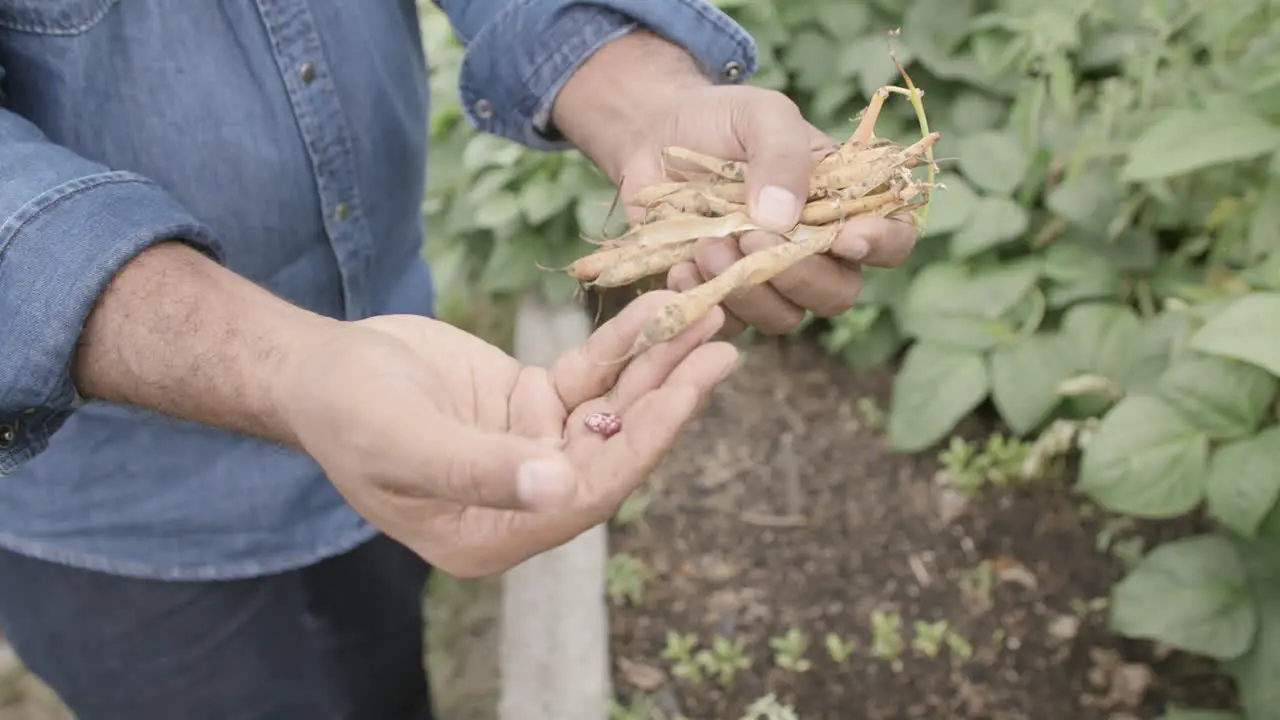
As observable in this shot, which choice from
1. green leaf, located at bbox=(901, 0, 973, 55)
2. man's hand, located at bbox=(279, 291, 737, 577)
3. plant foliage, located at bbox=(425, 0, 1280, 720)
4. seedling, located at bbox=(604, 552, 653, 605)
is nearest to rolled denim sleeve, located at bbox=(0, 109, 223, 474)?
man's hand, located at bbox=(279, 291, 737, 577)

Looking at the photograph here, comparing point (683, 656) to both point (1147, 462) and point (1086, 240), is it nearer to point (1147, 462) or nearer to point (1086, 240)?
point (1147, 462)

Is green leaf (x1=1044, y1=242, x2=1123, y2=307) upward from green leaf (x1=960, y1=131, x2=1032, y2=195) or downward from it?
downward

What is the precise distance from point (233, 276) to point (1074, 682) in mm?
1748

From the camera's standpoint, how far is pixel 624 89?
150cm

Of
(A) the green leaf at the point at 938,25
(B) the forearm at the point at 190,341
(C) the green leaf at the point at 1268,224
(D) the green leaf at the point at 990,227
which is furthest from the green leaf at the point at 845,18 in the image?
(B) the forearm at the point at 190,341

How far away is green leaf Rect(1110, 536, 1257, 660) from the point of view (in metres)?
1.79

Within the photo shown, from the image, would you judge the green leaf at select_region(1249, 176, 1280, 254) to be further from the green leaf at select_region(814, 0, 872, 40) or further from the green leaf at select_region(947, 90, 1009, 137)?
the green leaf at select_region(814, 0, 872, 40)

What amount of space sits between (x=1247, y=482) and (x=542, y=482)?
1312 millimetres

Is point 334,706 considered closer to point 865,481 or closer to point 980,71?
point 865,481

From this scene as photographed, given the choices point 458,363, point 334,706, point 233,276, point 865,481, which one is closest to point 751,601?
point 865,481

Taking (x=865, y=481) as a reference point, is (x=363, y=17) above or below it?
above

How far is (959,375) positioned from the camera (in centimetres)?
240

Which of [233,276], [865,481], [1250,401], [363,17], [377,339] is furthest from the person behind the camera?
[865,481]

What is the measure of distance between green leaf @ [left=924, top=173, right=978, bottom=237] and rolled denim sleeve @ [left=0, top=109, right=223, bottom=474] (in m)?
1.76
